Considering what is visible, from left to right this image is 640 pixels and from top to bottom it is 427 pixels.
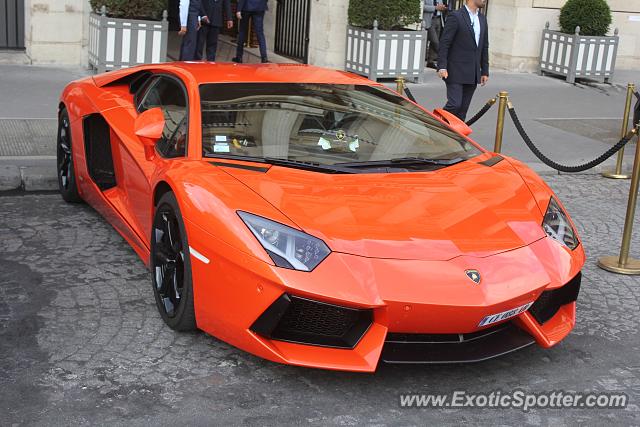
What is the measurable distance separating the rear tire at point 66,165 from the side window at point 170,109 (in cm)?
115

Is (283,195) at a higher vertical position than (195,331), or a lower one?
higher

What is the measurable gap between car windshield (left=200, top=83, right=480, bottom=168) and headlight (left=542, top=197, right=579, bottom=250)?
2.12 feet

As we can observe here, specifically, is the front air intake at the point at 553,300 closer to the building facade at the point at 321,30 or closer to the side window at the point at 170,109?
the side window at the point at 170,109

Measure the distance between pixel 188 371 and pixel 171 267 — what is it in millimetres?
642

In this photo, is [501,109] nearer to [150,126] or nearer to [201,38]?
[150,126]

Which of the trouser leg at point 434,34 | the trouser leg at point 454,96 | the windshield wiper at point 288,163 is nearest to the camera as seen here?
the windshield wiper at point 288,163

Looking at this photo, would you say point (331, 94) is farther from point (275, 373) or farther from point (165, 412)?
point (165, 412)

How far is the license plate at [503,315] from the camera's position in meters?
4.26

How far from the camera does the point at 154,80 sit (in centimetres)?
617

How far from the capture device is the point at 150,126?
5.36 meters

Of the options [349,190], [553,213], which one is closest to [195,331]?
[349,190]

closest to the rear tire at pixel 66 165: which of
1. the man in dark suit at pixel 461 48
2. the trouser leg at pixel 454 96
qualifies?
the man in dark suit at pixel 461 48

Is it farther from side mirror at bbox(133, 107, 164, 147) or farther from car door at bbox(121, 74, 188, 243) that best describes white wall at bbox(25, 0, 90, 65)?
side mirror at bbox(133, 107, 164, 147)

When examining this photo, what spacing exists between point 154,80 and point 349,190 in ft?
6.44
